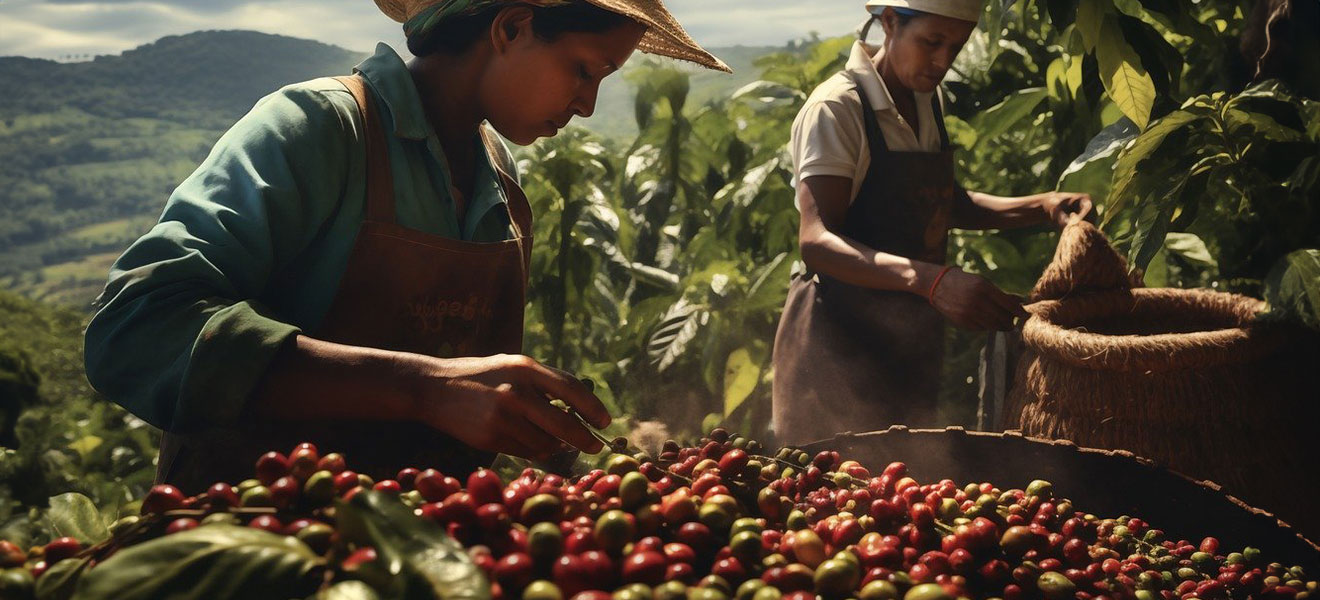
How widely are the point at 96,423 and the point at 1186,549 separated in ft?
18.1

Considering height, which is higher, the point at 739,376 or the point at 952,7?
the point at 952,7

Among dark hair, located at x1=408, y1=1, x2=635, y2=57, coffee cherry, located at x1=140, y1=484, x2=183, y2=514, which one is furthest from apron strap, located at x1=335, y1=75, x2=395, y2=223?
coffee cherry, located at x1=140, y1=484, x2=183, y2=514

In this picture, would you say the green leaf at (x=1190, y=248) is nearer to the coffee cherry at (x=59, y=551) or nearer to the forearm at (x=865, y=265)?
the forearm at (x=865, y=265)

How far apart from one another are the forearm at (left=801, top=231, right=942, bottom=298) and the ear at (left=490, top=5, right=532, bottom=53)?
1.14m

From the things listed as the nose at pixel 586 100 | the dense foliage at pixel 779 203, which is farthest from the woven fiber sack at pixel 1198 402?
the nose at pixel 586 100

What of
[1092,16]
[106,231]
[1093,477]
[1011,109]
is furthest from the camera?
[106,231]

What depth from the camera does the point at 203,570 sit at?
778mm

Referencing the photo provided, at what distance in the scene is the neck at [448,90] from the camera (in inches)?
76.0

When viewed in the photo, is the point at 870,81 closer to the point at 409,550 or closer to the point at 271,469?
the point at 271,469

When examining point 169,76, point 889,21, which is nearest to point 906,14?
point 889,21

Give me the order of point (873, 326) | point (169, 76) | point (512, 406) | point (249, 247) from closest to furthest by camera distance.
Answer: point (512, 406) < point (249, 247) < point (873, 326) < point (169, 76)

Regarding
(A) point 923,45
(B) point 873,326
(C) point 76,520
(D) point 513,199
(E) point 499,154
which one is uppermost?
(A) point 923,45

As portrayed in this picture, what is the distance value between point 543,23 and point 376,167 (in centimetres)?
41

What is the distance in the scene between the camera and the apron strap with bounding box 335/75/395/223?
1.75 m
